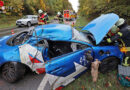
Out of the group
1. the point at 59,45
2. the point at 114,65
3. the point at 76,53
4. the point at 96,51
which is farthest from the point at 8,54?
the point at 114,65

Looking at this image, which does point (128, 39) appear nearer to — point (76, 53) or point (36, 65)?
point (76, 53)

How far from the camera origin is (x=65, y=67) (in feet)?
6.96

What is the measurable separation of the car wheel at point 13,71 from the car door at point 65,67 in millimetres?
766

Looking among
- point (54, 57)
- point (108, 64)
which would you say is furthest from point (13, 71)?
point (108, 64)

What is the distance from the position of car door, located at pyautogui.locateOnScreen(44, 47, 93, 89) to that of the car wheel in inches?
30.2

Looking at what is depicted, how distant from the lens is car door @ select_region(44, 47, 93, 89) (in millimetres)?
2004

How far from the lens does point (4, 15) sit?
16906mm

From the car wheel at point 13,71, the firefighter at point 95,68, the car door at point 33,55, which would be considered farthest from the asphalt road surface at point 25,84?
the firefighter at point 95,68

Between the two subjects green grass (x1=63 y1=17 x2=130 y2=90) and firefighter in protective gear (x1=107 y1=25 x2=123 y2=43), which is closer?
green grass (x1=63 y1=17 x2=130 y2=90)

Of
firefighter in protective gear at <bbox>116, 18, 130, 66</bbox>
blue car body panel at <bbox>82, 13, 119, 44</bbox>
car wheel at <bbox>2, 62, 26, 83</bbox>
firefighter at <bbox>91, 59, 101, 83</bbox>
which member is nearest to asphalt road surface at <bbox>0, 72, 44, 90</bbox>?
car wheel at <bbox>2, 62, 26, 83</bbox>

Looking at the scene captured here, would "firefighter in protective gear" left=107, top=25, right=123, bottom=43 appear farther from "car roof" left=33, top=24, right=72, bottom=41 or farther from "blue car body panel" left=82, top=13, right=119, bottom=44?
"car roof" left=33, top=24, right=72, bottom=41

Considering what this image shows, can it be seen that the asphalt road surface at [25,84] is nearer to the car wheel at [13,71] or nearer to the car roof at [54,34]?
the car wheel at [13,71]

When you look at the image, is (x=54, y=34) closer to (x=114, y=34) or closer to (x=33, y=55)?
(x=33, y=55)

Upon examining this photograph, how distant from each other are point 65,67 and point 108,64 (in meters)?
1.32
